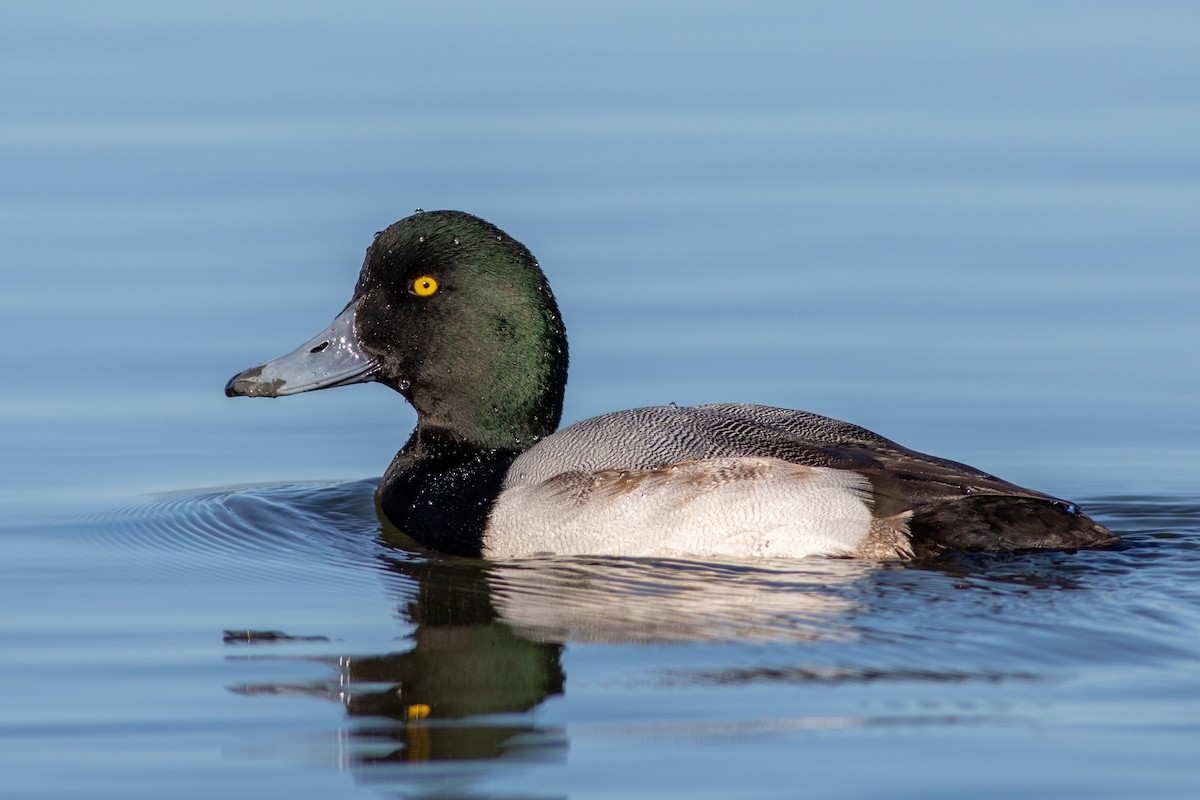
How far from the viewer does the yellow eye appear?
7.85 m

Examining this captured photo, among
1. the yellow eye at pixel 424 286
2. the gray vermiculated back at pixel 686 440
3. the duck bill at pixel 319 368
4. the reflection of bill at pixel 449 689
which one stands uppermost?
the yellow eye at pixel 424 286

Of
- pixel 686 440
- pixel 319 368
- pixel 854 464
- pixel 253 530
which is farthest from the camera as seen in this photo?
pixel 319 368

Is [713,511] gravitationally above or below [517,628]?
above

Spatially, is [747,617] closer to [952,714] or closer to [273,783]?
[952,714]

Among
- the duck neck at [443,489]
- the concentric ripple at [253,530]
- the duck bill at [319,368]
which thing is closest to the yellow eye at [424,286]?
the duck bill at [319,368]

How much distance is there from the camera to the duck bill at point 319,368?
8039 millimetres

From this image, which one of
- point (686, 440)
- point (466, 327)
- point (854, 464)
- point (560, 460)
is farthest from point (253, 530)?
point (854, 464)

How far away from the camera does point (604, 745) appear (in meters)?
5.07

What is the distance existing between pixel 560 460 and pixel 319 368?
142 centimetres

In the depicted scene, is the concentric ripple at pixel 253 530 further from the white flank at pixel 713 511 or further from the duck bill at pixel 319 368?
the white flank at pixel 713 511

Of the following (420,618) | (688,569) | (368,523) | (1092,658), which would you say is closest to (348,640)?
(420,618)

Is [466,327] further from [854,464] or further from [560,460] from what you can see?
[854,464]

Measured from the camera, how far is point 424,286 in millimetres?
7863

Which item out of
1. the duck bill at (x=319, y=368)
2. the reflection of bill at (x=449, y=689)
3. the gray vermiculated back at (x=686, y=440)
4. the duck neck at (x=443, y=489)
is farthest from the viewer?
the duck bill at (x=319, y=368)
